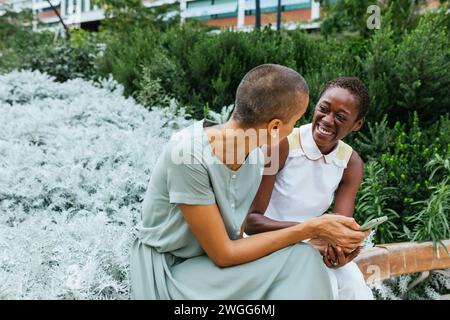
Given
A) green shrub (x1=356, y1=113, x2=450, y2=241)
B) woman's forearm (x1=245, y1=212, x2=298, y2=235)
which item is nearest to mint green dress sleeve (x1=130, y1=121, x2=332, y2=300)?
woman's forearm (x1=245, y1=212, x2=298, y2=235)

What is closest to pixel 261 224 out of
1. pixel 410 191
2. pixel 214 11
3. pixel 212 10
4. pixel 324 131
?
pixel 324 131

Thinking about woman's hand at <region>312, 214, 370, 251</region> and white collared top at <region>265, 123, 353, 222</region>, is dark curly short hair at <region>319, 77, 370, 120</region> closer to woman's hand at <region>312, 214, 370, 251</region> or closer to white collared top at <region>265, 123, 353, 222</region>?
white collared top at <region>265, 123, 353, 222</region>

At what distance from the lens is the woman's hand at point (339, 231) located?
1862mm

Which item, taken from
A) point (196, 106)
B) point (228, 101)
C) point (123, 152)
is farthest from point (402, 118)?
point (123, 152)

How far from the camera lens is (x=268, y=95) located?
5.74 ft

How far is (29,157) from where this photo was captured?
3643 millimetres

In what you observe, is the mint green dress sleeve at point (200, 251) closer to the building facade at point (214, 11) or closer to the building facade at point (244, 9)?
the building facade at point (214, 11)

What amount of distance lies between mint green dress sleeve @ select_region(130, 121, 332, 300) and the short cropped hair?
188mm

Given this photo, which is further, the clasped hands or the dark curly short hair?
the dark curly short hair

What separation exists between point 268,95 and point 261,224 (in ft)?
2.30

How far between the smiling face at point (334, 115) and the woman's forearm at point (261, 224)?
46cm

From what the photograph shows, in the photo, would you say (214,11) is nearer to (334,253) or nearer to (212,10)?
(212,10)

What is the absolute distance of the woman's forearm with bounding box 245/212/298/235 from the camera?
7.17 feet
